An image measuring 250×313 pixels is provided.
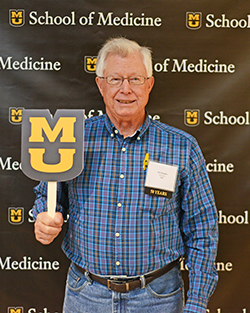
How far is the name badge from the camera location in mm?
1229

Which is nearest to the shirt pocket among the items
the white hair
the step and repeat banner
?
the white hair

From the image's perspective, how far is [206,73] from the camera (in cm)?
180

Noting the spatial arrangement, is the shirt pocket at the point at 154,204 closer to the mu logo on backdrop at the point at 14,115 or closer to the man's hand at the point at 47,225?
the man's hand at the point at 47,225

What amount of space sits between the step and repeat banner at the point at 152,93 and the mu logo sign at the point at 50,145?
74 cm

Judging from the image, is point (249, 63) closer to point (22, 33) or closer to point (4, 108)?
point (22, 33)

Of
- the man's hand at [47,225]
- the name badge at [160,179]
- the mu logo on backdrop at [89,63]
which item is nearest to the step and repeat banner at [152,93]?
the mu logo on backdrop at [89,63]

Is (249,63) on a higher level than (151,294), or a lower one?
higher

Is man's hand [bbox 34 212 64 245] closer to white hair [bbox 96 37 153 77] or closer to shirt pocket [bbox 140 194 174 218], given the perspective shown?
shirt pocket [bbox 140 194 174 218]

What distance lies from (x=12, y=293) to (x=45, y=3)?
175cm

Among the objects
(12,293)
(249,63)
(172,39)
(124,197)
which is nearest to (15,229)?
(12,293)

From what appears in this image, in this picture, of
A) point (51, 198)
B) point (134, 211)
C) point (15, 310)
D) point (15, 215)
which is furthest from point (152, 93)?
point (15, 310)

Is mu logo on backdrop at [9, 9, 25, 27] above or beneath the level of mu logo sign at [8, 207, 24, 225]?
above

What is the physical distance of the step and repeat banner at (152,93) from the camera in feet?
5.86

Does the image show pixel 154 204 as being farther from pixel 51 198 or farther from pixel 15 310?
pixel 15 310
